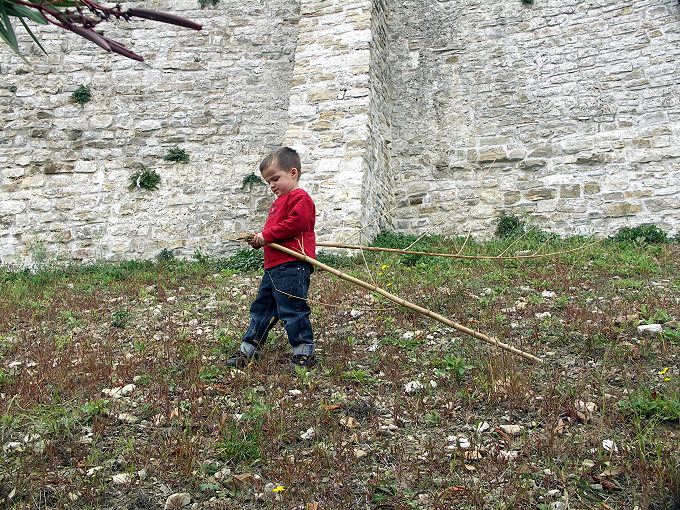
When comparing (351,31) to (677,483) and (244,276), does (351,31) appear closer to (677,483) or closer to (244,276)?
(244,276)

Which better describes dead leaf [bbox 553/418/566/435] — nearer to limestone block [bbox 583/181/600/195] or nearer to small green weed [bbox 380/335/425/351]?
small green weed [bbox 380/335/425/351]

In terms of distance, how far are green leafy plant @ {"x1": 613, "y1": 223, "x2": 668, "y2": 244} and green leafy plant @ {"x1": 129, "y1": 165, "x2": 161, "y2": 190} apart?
285 inches

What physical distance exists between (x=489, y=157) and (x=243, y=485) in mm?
8169

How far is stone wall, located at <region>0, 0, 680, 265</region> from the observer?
30.8 feet

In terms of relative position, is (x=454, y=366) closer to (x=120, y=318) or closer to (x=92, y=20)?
(x=92, y=20)

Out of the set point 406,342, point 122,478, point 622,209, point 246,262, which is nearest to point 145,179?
point 246,262

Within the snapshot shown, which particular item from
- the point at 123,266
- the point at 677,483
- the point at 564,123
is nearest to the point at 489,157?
the point at 564,123

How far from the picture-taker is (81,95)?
10.9m

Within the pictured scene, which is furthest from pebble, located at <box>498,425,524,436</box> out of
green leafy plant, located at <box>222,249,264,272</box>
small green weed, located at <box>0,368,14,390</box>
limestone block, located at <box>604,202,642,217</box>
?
limestone block, located at <box>604,202,642,217</box>

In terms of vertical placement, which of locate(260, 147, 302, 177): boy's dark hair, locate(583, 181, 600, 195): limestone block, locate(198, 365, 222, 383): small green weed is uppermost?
locate(260, 147, 302, 177): boy's dark hair

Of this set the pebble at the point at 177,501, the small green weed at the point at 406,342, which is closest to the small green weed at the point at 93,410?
the pebble at the point at 177,501

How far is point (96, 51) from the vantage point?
11.2m

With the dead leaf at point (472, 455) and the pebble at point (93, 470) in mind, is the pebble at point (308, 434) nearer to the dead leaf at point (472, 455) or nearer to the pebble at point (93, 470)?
the dead leaf at point (472, 455)

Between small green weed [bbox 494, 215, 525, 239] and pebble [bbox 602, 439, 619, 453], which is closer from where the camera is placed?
pebble [bbox 602, 439, 619, 453]
